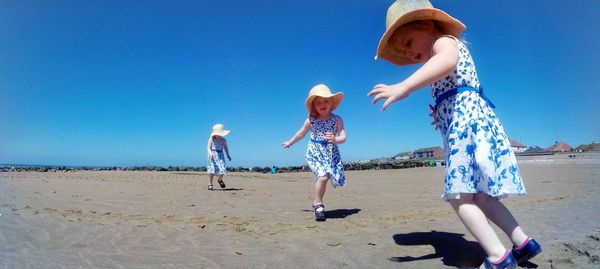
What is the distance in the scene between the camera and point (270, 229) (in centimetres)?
470

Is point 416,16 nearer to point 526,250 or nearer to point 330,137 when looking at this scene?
point 526,250

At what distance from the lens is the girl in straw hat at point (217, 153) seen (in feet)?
39.5

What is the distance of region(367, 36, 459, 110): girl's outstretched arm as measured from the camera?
2.89 metres

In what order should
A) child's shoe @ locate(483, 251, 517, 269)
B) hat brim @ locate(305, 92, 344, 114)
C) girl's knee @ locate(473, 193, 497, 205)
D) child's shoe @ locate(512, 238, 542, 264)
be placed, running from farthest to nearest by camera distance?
hat brim @ locate(305, 92, 344, 114), girl's knee @ locate(473, 193, 497, 205), child's shoe @ locate(512, 238, 542, 264), child's shoe @ locate(483, 251, 517, 269)

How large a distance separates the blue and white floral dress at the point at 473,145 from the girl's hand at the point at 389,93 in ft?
1.61

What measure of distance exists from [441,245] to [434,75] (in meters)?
1.62

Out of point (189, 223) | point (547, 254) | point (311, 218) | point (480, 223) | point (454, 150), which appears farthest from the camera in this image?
point (311, 218)

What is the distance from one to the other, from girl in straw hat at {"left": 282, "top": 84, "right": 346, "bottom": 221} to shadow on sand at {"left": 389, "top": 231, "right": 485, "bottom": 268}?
2.02 meters

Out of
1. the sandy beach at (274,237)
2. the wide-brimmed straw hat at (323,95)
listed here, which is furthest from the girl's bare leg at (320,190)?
the wide-brimmed straw hat at (323,95)

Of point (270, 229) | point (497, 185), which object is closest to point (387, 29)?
point (497, 185)

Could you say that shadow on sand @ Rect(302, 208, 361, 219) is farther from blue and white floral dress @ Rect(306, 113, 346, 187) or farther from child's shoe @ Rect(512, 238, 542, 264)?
child's shoe @ Rect(512, 238, 542, 264)

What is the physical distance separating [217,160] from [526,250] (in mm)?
10050

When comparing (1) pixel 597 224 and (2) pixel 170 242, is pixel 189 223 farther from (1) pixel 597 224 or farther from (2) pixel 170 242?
(1) pixel 597 224

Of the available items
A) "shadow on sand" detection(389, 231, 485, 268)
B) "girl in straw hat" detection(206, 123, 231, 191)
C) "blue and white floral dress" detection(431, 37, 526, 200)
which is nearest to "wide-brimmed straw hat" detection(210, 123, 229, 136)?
Answer: "girl in straw hat" detection(206, 123, 231, 191)
